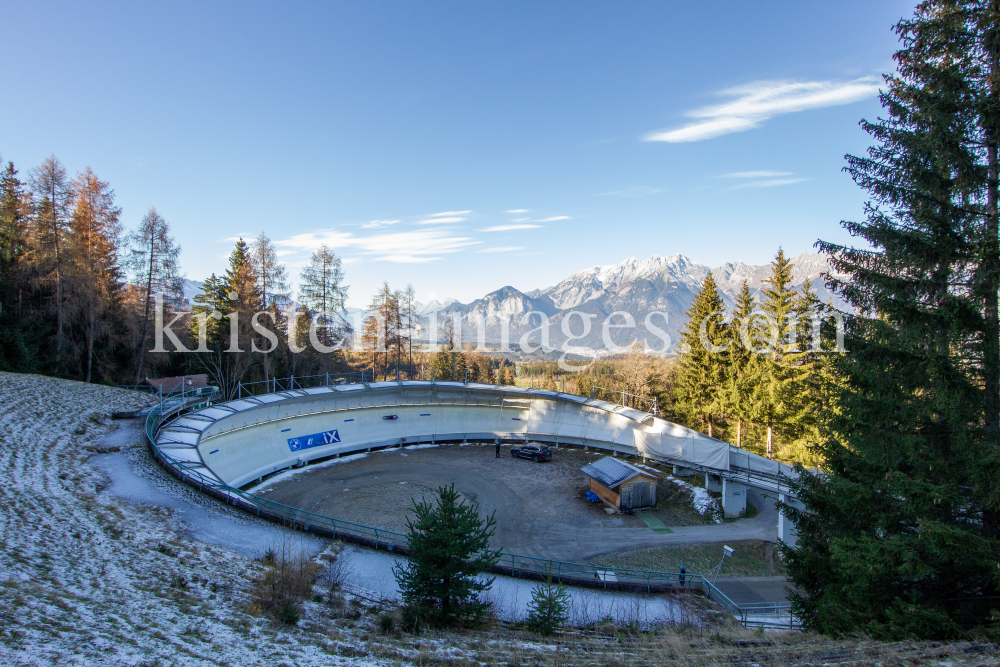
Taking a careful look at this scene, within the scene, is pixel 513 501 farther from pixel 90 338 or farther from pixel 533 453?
pixel 90 338

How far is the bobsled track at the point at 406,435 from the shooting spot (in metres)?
14.2

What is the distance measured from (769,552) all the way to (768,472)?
4140mm

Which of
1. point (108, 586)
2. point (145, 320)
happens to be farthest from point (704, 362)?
point (145, 320)

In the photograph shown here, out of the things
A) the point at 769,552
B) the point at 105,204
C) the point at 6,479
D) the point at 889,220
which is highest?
the point at 105,204

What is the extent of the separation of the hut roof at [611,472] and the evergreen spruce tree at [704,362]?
37.2ft

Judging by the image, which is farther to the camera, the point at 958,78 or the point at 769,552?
the point at 769,552

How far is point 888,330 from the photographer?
780 centimetres

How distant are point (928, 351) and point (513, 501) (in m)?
17.1

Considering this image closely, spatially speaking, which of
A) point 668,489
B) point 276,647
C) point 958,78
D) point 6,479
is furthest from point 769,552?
point 6,479

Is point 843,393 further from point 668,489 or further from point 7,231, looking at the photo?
point 7,231

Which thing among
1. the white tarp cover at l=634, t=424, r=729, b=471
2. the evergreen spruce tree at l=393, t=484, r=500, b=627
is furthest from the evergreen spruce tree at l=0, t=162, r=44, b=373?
the white tarp cover at l=634, t=424, r=729, b=471

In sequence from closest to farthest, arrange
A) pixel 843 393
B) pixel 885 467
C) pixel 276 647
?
pixel 276 647 < pixel 885 467 < pixel 843 393

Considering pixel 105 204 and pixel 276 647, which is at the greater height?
pixel 105 204

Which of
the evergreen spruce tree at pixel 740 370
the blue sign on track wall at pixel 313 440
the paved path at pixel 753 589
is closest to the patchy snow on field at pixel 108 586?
the blue sign on track wall at pixel 313 440
